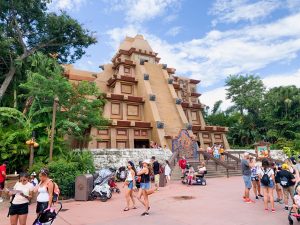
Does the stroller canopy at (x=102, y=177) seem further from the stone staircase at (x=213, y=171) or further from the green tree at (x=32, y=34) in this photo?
the green tree at (x=32, y=34)

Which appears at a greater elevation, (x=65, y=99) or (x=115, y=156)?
(x=65, y=99)

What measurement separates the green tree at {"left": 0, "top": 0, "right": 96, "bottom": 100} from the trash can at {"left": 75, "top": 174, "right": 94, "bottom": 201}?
39.2ft

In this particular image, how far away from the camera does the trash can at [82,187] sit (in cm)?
1067

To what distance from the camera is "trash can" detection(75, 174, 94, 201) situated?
10.7 metres

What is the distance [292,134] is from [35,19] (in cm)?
3354

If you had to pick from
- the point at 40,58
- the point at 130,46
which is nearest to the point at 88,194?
the point at 40,58

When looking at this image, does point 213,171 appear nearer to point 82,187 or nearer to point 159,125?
point 159,125

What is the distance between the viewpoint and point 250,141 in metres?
40.5

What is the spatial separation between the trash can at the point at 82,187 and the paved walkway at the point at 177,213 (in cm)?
59

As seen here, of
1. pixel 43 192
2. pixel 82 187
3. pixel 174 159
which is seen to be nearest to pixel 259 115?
pixel 174 159

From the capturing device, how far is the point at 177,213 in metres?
7.70

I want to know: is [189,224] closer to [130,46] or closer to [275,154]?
[275,154]

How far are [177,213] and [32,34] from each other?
2076cm

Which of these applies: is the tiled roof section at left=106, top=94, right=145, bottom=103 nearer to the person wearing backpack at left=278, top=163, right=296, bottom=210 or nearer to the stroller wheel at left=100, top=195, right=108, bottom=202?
the stroller wheel at left=100, top=195, right=108, bottom=202
